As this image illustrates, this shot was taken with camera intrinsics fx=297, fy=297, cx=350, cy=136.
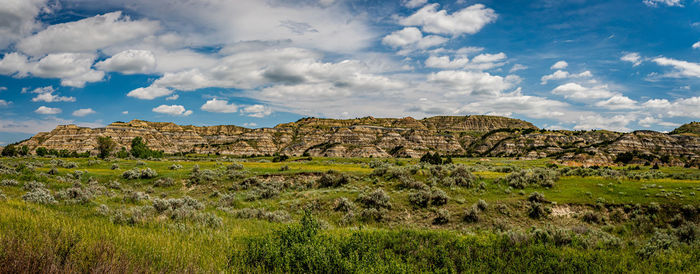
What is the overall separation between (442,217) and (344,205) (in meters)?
5.60

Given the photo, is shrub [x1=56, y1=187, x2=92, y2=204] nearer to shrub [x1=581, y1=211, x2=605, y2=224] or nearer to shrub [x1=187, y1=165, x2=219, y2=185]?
shrub [x1=187, y1=165, x2=219, y2=185]

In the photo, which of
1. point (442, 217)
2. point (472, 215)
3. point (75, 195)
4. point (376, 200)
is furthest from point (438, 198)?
point (75, 195)

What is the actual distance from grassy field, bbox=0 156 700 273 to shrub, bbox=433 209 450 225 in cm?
5

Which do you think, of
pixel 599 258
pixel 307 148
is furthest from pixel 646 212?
pixel 307 148

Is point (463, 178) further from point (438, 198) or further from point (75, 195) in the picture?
point (75, 195)

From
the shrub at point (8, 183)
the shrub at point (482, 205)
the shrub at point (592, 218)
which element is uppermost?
the shrub at point (8, 183)

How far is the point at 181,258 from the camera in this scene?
5.06m

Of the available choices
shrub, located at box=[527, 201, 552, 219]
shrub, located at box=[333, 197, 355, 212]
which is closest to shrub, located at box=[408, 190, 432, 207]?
shrub, located at box=[333, 197, 355, 212]

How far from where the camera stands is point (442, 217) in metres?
15.5

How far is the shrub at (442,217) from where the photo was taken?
15.4 metres

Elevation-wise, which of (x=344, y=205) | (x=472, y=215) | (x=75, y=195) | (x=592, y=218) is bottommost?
(x=592, y=218)

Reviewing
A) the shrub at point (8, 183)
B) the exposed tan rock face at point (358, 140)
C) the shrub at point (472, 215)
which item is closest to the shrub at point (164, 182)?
the shrub at point (8, 183)

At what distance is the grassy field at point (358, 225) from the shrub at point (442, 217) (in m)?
0.05

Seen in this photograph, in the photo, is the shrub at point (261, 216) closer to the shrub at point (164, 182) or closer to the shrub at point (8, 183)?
the shrub at point (8, 183)
